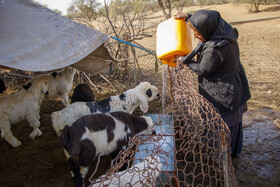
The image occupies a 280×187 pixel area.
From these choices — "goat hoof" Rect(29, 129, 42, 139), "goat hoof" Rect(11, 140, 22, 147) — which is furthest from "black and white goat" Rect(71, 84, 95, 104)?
"goat hoof" Rect(11, 140, 22, 147)

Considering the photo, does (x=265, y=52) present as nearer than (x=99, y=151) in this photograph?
No

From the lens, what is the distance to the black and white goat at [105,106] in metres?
3.84

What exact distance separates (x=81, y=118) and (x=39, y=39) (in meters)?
1.67

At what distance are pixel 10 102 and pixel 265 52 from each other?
10.2 metres

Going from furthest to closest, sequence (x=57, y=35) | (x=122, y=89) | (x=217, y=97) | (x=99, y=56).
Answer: (x=122, y=89)
(x=99, y=56)
(x=57, y=35)
(x=217, y=97)

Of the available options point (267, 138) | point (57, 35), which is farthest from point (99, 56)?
point (267, 138)

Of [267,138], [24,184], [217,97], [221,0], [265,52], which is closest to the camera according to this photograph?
[217,97]

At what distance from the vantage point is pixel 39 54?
3.32m

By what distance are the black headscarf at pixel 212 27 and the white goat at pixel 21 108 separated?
3899 mm

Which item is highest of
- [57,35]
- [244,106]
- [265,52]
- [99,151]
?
[57,35]

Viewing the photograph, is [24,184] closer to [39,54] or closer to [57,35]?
[39,54]

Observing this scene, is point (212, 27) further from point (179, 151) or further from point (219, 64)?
point (179, 151)

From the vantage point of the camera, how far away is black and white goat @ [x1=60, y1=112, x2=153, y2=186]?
293 centimetres

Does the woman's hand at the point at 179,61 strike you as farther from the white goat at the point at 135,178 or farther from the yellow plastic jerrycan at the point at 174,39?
the white goat at the point at 135,178
